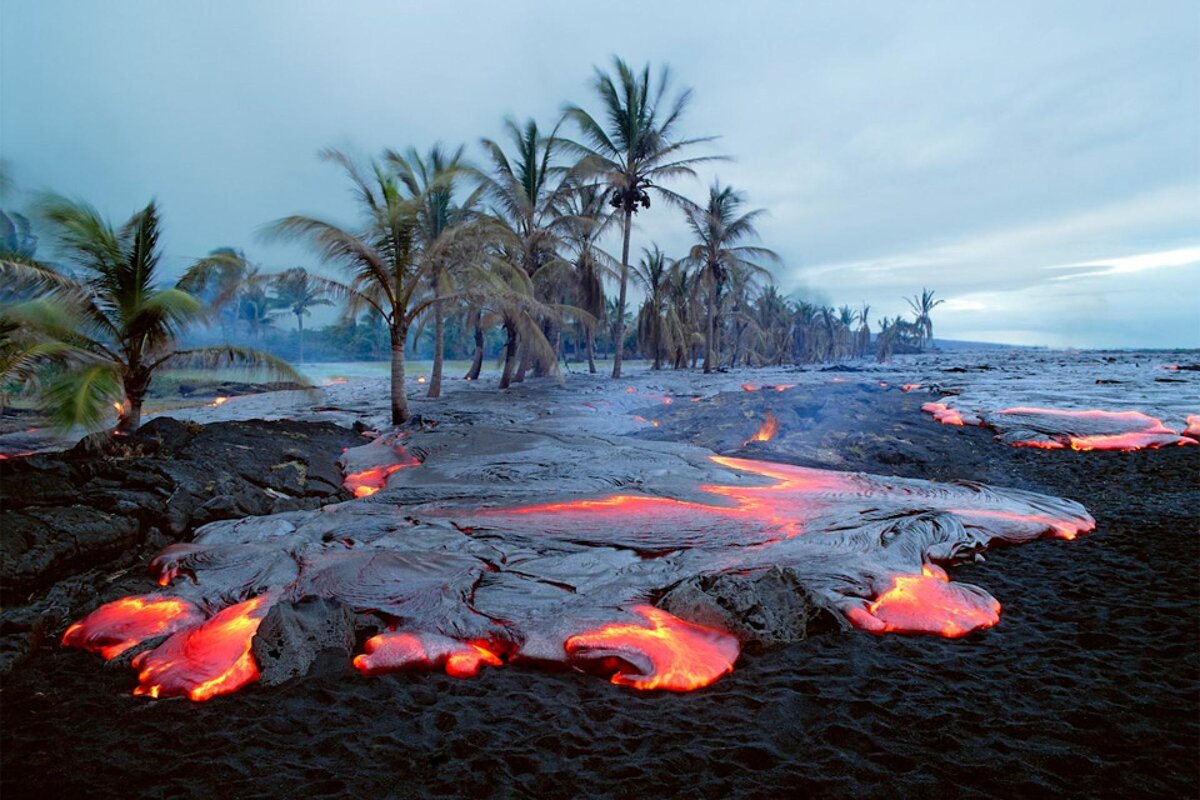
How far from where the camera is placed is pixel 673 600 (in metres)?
3.80

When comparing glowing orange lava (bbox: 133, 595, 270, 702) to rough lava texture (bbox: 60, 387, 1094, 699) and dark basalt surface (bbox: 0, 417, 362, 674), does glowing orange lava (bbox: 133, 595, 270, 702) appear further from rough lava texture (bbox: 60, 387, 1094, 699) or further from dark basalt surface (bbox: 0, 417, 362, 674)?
dark basalt surface (bbox: 0, 417, 362, 674)

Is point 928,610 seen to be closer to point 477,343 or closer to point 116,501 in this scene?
point 116,501

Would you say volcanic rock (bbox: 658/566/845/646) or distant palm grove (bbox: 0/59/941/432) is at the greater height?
distant palm grove (bbox: 0/59/941/432)

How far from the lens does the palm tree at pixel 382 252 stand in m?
10.8

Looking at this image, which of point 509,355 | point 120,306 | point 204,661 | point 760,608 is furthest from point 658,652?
point 509,355

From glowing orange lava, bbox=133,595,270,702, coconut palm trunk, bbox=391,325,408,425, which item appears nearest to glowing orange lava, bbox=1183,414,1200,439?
glowing orange lava, bbox=133,595,270,702

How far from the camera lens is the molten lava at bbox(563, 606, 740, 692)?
9.93 feet

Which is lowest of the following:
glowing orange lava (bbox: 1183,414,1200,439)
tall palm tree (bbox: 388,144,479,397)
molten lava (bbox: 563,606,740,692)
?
molten lava (bbox: 563,606,740,692)

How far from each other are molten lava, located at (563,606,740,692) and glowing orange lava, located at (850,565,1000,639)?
1.09m

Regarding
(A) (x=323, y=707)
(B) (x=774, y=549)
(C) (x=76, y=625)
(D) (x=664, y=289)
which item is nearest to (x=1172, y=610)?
(B) (x=774, y=549)

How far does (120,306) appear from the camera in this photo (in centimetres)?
812

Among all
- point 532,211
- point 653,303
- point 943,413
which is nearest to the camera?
point 943,413

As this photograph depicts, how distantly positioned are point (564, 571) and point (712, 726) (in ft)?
6.63

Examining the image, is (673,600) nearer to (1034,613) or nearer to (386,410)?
(1034,613)
